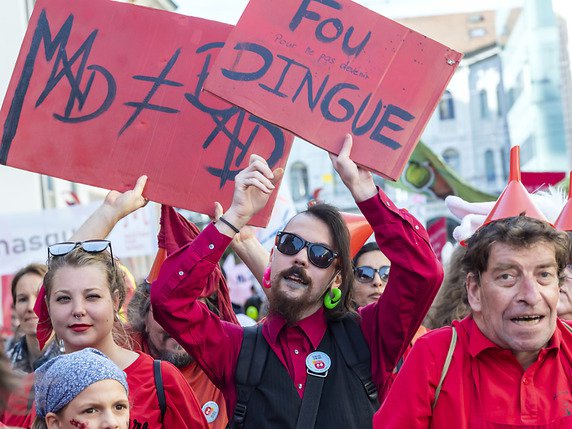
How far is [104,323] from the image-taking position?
14.3 ft

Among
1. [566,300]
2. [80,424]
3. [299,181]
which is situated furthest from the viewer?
[299,181]

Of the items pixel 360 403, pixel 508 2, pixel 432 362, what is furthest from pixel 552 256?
pixel 508 2

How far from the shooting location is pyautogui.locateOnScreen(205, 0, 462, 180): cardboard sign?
4180 mm

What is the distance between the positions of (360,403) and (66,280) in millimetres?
1315

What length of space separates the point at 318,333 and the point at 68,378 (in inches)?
40.1

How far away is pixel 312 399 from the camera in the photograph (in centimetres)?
395

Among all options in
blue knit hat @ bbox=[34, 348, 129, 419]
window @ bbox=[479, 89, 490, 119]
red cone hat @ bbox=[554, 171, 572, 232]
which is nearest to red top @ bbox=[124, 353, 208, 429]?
blue knit hat @ bbox=[34, 348, 129, 419]

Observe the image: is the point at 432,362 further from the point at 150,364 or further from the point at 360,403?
the point at 150,364

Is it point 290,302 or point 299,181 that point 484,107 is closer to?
point 299,181

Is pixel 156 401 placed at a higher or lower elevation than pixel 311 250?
lower

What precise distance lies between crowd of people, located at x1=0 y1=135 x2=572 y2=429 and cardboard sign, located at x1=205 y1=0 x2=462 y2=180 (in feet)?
0.40

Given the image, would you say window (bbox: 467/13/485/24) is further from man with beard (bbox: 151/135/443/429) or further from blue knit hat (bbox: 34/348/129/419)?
blue knit hat (bbox: 34/348/129/419)

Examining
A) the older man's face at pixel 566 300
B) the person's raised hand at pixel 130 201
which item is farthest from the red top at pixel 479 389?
the person's raised hand at pixel 130 201

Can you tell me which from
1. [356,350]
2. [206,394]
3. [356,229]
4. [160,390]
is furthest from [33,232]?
[356,350]
